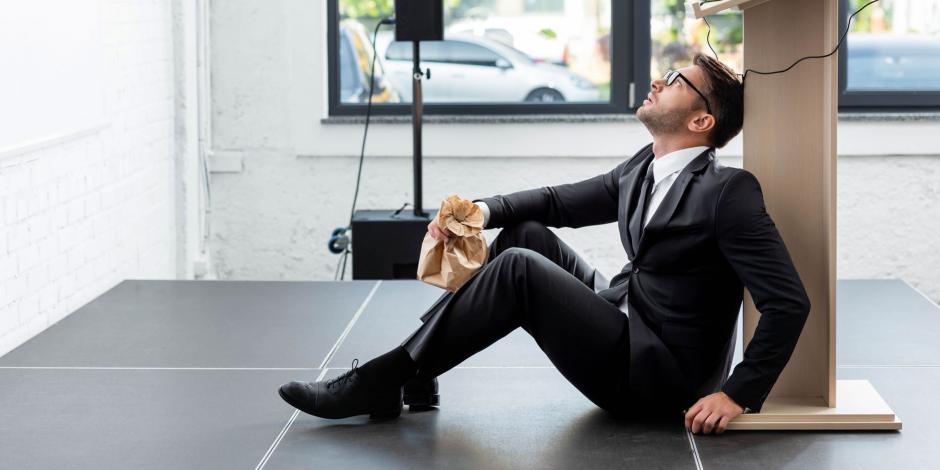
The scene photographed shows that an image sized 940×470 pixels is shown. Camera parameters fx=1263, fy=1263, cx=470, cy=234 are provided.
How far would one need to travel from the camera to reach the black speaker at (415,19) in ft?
17.2

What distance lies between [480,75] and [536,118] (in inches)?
14.8

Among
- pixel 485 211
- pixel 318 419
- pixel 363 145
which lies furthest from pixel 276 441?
pixel 363 145

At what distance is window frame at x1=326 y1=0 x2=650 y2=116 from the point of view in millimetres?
5836

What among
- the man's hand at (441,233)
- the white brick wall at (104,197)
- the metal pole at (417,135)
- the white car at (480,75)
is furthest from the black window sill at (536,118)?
the man's hand at (441,233)

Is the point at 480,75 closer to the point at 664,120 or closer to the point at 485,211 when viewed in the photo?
the point at 485,211

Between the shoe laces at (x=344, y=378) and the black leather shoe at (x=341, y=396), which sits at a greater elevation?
the shoe laces at (x=344, y=378)

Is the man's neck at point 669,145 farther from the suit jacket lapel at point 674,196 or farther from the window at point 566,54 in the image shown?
the window at point 566,54

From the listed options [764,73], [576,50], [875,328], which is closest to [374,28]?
[576,50]

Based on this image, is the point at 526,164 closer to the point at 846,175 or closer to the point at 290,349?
the point at 846,175

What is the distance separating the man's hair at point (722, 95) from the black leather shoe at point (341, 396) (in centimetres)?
94

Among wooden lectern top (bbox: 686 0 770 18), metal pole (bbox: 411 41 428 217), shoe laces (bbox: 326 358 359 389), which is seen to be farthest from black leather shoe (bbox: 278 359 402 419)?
metal pole (bbox: 411 41 428 217)

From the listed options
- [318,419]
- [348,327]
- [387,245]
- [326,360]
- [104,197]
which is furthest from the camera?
[387,245]

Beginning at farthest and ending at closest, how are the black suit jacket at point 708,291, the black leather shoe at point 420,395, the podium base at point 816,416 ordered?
the black leather shoe at point 420,395 < the podium base at point 816,416 < the black suit jacket at point 708,291

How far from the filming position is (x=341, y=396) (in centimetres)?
288
